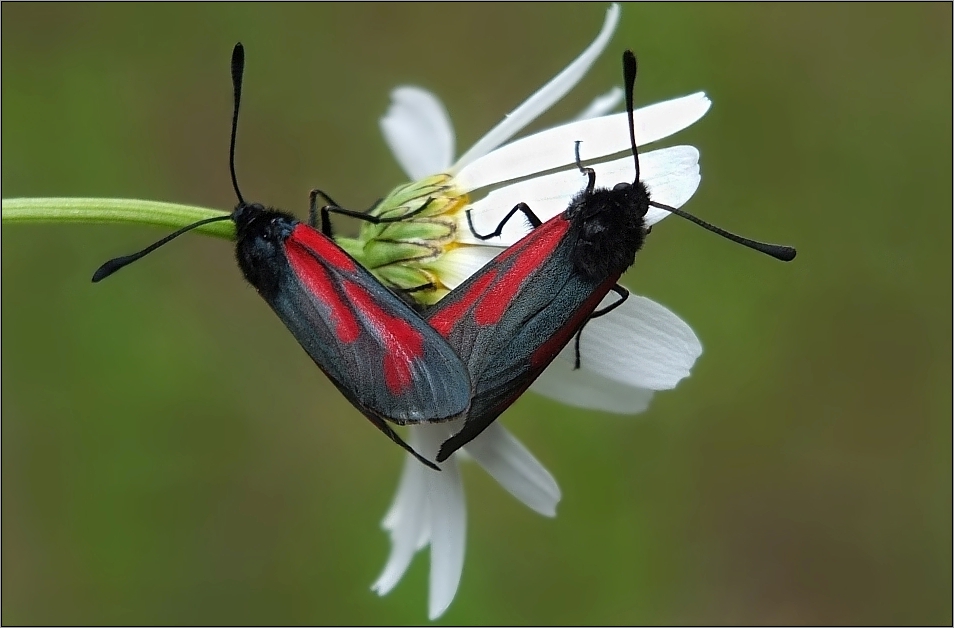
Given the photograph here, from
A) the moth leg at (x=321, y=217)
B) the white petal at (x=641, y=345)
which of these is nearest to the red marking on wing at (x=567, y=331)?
the white petal at (x=641, y=345)

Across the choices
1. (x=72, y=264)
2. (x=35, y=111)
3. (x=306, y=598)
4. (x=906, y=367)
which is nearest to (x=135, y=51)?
(x=35, y=111)

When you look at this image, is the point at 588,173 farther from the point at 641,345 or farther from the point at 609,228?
the point at 641,345

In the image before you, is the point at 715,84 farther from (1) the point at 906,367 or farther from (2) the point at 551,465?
(2) the point at 551,465

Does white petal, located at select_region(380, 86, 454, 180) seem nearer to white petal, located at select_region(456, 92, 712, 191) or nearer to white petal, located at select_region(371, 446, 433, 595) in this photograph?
white petal, located at select_region(456, 92, 712, 191)

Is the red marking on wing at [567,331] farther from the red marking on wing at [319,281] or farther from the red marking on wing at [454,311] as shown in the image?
the red marking on wing at [319,281]

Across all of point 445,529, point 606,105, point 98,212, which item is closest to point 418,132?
point 606,105

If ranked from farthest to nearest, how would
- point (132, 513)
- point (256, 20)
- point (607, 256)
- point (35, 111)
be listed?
point (256, 20) < point (35, 111) < point (132, 513) < point (607, 256)
